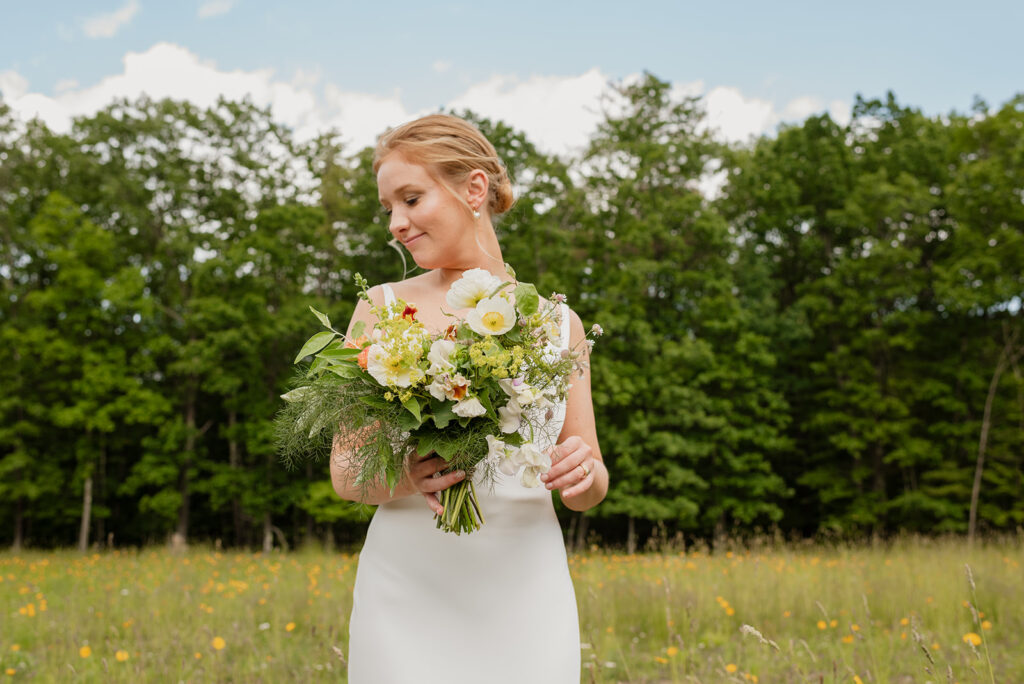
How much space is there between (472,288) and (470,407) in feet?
0.91

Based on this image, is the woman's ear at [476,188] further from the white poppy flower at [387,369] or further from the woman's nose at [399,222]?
the white poppy flower at [387,369]

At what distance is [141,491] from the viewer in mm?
23625

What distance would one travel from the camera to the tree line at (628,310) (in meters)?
19.2

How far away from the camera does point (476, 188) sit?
6.91ft

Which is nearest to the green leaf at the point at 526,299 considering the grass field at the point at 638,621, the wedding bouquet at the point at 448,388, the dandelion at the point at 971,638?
the wedding bouquet at the point at 448,388

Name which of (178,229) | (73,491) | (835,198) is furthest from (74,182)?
(835,198)

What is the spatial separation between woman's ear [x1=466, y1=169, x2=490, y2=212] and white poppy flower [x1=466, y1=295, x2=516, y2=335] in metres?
0.59

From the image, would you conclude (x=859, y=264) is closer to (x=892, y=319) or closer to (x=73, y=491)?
(x=892, y=319)

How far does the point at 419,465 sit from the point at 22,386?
75.5ft

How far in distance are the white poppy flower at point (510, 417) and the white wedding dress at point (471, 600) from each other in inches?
8.9

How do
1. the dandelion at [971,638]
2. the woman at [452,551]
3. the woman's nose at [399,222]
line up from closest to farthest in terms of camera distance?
the woman at [452,551]
the woman's nose at [399,222]
the dandelion at [971,638]

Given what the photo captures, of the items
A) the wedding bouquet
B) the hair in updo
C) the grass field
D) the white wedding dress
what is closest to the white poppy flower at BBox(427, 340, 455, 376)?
the wedding bouquet

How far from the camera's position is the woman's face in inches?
78.8

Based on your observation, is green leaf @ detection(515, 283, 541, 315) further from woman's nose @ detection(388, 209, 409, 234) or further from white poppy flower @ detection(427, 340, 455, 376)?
woman's nose @ detection(388, 209, 409, 234)
